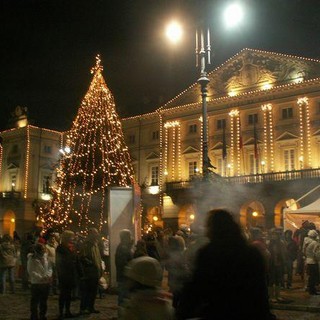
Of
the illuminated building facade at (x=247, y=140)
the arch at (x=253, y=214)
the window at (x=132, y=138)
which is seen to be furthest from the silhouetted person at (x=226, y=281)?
the window at (x=132, y=138)

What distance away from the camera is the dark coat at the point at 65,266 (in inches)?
422

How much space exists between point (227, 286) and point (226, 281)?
0.15 ft

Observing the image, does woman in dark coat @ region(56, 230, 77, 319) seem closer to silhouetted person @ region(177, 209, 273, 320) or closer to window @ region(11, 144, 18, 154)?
silhouetted person @ region(177, 209, 273, 320)

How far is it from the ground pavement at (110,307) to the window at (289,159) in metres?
21.0

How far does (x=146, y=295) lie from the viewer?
3.89 metres

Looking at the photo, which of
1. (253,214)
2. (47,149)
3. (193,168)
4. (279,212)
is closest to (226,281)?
(279,212)

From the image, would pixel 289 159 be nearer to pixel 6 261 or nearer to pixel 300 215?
pixel 300 215

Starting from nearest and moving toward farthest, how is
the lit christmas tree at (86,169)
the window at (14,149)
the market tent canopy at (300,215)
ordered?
the market tent canopy at (300,215) < the lit christmas tree at (86,169) < the window at (14,149)

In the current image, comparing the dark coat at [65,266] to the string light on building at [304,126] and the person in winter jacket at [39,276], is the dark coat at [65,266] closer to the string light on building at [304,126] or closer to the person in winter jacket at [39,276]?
the person in winter jacket at [39,276]

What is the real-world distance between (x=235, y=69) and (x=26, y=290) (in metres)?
27.0

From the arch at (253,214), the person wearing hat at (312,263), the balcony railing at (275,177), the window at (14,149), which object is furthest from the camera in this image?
the window at (14,149)

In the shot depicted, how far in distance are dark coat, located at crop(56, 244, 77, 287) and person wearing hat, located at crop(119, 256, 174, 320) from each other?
6.97m

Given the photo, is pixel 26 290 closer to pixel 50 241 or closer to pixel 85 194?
pixel 50 241

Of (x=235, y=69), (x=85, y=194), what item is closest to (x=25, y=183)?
(x=85, y=194)
